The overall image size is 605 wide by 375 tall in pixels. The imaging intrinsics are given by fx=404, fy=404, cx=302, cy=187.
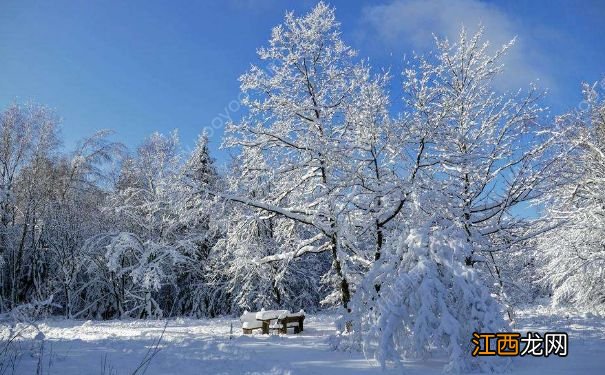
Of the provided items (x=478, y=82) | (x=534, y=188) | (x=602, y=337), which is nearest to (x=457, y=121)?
(x=478, y=82)

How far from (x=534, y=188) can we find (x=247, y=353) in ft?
24.9

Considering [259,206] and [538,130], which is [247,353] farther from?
[538,130]

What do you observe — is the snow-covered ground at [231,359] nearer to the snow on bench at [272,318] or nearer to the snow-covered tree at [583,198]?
the snow on bench at [272,318]

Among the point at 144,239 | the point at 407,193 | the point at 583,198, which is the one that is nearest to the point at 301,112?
the point at 407,193

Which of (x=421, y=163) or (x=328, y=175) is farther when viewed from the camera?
(x=328, y=175)

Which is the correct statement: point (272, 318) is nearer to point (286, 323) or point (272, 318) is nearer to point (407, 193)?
point (286, 323)

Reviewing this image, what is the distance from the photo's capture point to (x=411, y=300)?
21.9 ft

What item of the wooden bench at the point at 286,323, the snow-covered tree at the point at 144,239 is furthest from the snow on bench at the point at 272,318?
the snow-covered tree at the point at 144,239

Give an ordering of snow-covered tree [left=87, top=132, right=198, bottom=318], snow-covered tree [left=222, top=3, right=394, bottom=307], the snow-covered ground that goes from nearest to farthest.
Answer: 1. the snow-covered ground
2. snow-covered tree [left=222, top=3, right=394, bottom=307]
3. snow-covered tree [left=87, top=132, right=198, bottom=318]

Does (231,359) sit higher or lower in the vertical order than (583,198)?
lower

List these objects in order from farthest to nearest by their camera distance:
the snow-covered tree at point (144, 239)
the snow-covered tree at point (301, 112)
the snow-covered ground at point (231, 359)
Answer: the snow-covered tree at point (144, 239), the snow-covered tree at point (301, 112), the snow-covered ground at point (231, 359)

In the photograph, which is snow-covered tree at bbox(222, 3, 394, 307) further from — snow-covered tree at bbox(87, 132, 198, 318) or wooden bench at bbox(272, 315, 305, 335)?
snow-covered tree at bbox(87, 132, 198, 318)

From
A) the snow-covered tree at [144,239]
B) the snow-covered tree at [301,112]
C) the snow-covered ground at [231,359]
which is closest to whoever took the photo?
the snow-covered ground at [231,359]

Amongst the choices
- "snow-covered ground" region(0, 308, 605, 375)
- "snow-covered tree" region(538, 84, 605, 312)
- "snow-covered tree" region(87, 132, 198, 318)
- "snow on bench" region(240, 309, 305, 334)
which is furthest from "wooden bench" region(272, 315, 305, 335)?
"snow-covered tree" region(87, 132, 198, 318)
